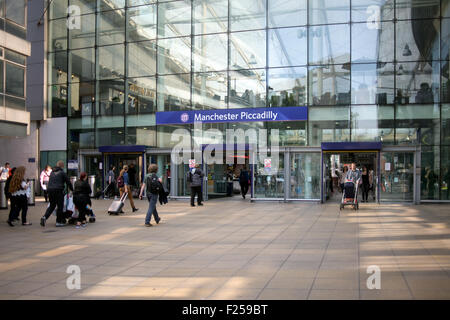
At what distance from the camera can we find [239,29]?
22031mm

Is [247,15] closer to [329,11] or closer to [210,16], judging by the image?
[210,16]

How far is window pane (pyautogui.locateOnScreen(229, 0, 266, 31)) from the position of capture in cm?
2169

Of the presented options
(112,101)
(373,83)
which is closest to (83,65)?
(112,101)

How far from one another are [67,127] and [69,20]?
20.4 ft

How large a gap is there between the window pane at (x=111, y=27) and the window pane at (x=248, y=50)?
21.3 feet

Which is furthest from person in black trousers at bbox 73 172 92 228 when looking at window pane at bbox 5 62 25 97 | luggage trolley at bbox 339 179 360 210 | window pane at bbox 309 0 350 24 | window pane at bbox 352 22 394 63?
window pane at bbox 309 0 350 24

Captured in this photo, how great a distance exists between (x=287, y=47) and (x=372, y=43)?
3853 mm

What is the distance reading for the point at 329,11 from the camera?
20.8 meters

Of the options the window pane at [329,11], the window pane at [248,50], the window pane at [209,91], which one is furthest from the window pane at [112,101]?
the window pane at [329,11]

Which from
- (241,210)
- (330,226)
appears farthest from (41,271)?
(241,210)

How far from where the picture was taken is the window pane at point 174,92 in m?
22.8

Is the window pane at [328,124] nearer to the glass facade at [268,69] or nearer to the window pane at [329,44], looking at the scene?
the glass facade at [268,69]

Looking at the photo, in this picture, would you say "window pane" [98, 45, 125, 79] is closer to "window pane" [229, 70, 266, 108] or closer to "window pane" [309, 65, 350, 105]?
"window pane" [229, 70, 266, 108]

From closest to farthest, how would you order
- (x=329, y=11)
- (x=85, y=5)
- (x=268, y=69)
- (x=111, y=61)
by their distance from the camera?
(x=329, y=11) → (x=268, y=69) → (x=111, y=61) → (x=85, y=5)
